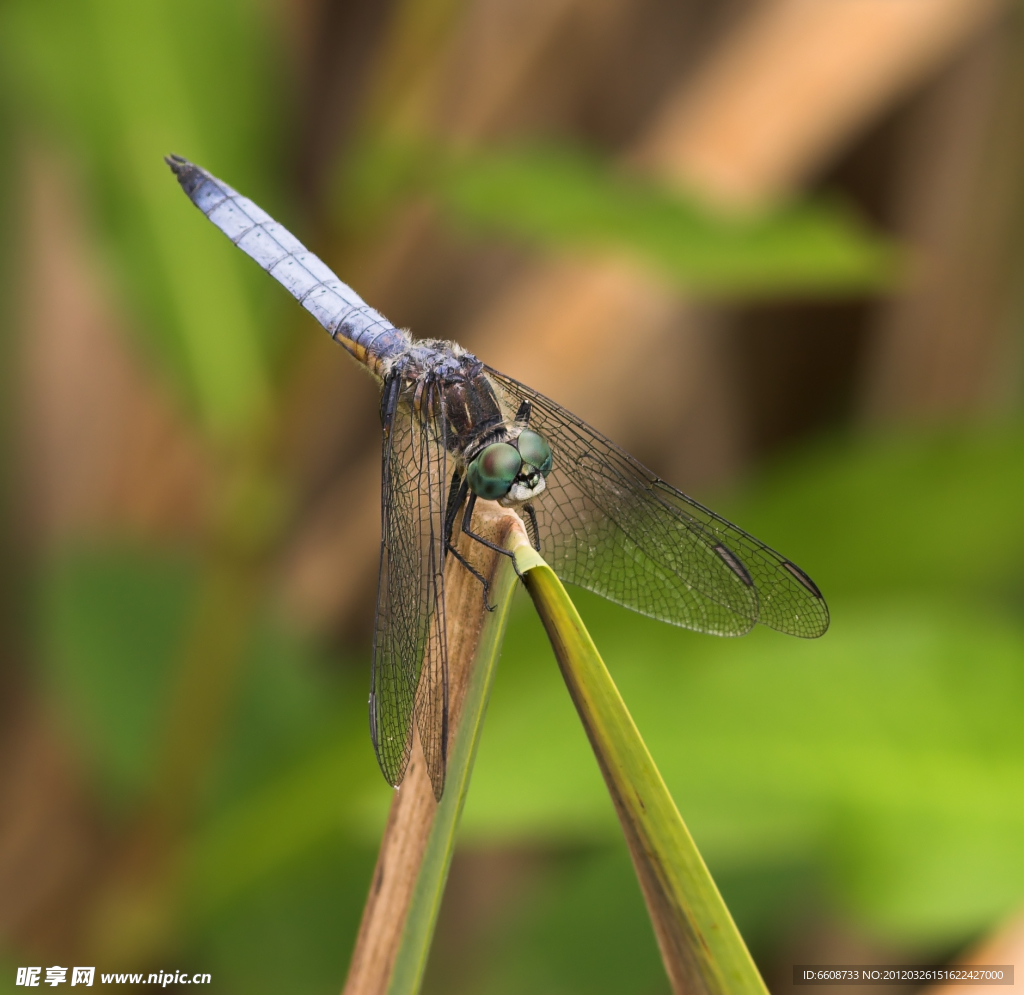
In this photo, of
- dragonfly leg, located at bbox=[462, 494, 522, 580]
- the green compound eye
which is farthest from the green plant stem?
the green compound eye

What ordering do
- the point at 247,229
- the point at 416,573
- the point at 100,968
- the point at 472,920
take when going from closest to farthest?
the point at 416,573
the point at 247,229
the point at 100,968
the point at 472,920

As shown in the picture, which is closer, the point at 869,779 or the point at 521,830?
the point at 869,779

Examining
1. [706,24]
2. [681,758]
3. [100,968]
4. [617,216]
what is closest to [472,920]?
[100,968]

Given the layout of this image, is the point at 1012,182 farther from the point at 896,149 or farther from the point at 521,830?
the point at 521,830

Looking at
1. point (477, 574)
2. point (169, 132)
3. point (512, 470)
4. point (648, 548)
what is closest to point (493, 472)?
point (512, 470)

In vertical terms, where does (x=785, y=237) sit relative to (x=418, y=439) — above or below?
above

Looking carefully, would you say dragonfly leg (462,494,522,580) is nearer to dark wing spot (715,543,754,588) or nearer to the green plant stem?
the green plant stem

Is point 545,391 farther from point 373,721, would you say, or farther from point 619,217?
point 373,721
